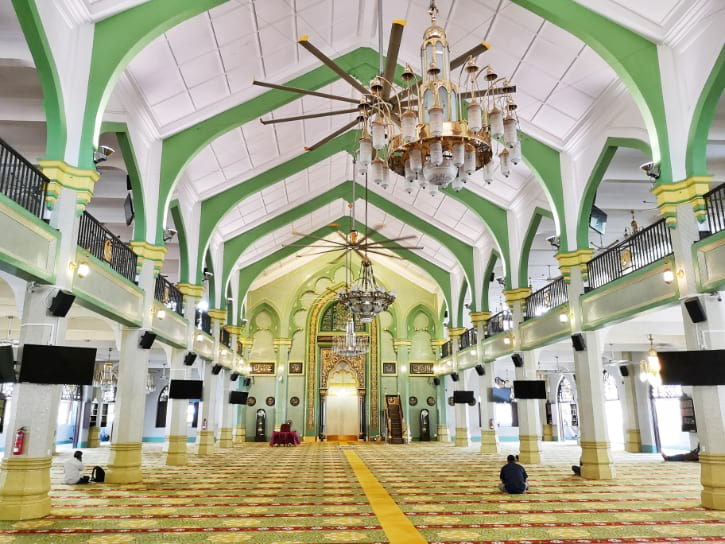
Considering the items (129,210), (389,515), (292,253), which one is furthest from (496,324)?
(389,515)

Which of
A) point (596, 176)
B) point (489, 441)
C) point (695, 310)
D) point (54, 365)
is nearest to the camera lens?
point (54, 365)

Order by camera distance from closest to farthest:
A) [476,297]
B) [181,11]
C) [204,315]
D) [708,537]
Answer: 1. [708,537]
2. [181,11]
3. [204,315]
4. [476,297]

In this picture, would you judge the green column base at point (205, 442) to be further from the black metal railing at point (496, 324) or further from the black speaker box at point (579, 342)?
the black speaker box at point (579, 342)

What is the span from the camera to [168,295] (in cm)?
1040

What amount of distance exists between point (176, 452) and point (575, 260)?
788 cm

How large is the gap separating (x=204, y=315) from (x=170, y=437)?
3723 millimetres

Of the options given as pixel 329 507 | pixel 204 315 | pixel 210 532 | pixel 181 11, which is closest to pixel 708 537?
pixel 329 507

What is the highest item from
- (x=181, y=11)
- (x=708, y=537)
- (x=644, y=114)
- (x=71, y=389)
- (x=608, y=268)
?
(x=181, y=11)

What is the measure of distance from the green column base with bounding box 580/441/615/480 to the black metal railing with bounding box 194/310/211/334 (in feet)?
26.7

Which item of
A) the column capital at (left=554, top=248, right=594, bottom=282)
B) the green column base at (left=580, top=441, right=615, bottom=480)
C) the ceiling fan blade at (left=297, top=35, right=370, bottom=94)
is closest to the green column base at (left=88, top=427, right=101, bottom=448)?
the green column base at (left=580, top=441, right=615, bottom=480)

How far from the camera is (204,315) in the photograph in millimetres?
13492

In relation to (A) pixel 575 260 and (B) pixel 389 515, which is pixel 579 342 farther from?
(B) pixel 389 515

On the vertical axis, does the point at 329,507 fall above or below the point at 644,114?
below

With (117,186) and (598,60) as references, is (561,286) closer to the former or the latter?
(598,60)
